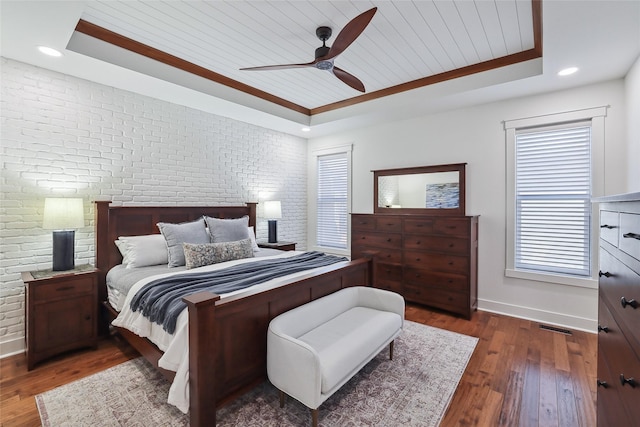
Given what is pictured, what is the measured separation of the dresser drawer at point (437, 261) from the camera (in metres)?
3.54

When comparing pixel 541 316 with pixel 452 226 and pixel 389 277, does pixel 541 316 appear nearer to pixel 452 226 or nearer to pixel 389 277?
pixel 452 226

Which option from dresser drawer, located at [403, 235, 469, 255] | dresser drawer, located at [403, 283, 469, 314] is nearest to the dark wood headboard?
dresser drawer, located at [403, 235, 469, 255]

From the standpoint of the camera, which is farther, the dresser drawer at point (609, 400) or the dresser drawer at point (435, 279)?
the dresser drawer at point (435, 279)

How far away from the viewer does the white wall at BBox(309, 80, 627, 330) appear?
3.04 metres

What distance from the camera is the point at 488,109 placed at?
373 centimetres

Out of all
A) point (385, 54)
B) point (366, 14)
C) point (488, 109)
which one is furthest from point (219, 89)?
point (488, 109)

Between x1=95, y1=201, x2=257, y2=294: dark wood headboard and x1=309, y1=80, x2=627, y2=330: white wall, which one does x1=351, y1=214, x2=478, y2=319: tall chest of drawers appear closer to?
x1=309, y1=80, x2=627, y2=330: white wall

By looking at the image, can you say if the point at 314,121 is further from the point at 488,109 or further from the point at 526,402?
the point at 526,402

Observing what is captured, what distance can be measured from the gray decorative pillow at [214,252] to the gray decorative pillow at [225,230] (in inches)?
7.0

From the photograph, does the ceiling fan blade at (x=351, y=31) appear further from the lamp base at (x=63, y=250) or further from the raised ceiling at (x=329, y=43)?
the lamp base at (x=63, y=250)

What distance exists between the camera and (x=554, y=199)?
3.37 metres

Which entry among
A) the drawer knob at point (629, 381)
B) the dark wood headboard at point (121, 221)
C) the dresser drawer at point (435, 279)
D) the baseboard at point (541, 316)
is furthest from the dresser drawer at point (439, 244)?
the dark wood headboard at point (121, 221)

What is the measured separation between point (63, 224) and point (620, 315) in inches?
149

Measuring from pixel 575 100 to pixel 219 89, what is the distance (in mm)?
4018
